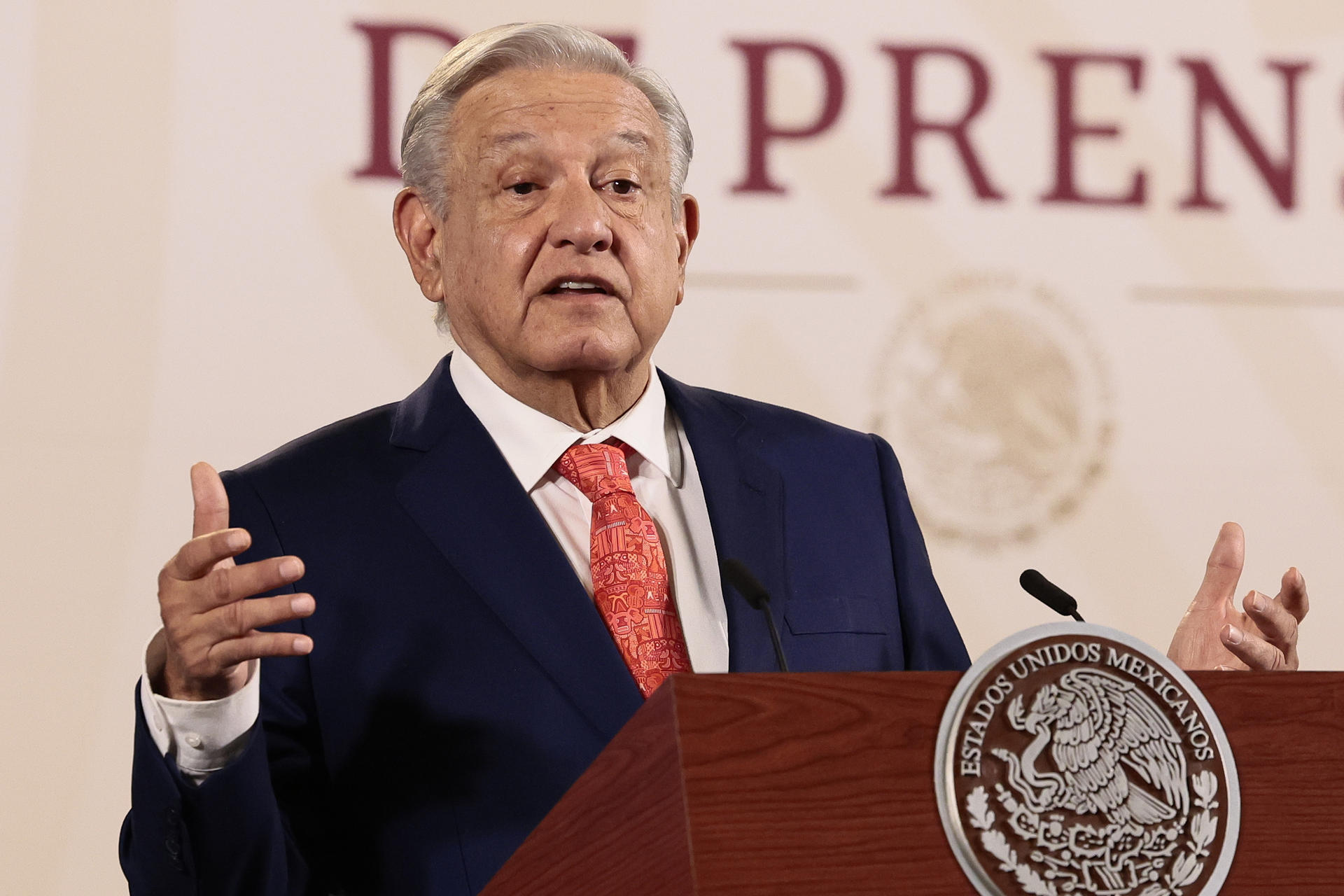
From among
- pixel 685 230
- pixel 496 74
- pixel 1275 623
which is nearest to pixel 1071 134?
pixel 685 230

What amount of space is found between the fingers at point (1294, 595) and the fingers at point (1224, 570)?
7 centimetres

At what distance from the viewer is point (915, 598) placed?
2059 mm

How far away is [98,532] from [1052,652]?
5.69ft

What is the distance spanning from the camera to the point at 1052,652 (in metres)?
1.16

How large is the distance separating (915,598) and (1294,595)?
52 cm

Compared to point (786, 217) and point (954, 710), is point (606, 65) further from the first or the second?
point (954, 710)

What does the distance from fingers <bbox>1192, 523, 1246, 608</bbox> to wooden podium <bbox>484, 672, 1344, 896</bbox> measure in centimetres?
53

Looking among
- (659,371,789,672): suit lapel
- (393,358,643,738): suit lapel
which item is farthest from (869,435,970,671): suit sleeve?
(393,358,643,738): suit lapel

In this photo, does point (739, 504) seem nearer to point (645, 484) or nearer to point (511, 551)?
point (645, 484)

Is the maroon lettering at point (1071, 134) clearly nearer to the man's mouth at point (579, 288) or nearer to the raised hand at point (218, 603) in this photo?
the man's mouth at point (579, 288)

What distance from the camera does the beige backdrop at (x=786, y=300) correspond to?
2.50m

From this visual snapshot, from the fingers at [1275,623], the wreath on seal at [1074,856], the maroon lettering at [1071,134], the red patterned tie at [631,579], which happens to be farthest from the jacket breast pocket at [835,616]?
the maroon lettering at [1071,134]

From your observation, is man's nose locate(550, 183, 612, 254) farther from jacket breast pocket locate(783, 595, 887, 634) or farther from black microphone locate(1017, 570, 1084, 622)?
black microphone locate(1017, 570, 1084, 622)

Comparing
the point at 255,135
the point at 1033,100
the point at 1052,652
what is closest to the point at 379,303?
the point at 255,135
